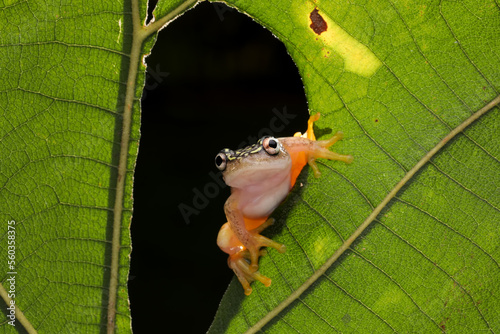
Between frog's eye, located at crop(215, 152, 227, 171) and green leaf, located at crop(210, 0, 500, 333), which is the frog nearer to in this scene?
frog's eye, located at crop(215, 152, 227, 171)

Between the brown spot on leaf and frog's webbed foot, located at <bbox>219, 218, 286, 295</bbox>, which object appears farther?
frog's webbed foot, located at <bbox>219, 218, 286, 295</bbox>

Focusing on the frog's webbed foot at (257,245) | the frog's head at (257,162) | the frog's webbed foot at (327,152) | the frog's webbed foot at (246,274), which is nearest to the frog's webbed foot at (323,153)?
the frog's webbed foot at (327,152)

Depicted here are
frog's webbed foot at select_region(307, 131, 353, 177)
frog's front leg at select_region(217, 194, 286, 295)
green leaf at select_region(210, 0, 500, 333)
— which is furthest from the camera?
frog's front leg at select_region(217, 194, 286, 295)

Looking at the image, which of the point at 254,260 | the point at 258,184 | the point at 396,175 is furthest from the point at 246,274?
the point at 396,175

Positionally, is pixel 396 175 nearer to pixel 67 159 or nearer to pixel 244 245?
pixel 244 245

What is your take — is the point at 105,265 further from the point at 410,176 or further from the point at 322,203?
the point at 410,176

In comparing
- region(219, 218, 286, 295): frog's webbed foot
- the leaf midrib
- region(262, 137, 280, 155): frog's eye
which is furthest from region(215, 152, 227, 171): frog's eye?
the leaf midrib

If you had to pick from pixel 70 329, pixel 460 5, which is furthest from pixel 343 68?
pixel 70 329
